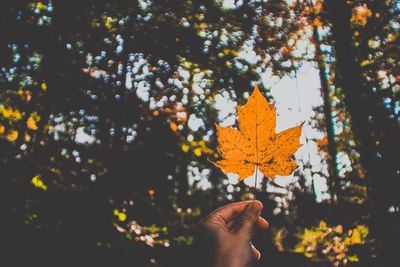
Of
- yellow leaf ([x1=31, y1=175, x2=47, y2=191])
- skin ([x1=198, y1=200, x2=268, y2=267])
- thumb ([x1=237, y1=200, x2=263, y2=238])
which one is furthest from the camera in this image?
yellow leaf ([x1=31, y1=175, x2=47, y2=191])

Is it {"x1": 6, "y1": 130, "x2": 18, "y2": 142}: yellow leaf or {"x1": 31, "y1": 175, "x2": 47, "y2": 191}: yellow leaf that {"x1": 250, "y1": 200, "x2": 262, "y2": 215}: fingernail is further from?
{"x1": 6, "y1": 130, "x2": 18, "y2": 142}: yellow leaf

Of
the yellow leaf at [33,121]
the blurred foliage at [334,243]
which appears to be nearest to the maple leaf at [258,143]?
the yellow leaf at [33,121]

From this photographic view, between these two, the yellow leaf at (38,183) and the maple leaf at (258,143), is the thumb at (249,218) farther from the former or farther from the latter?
the yellow leaf at (38,183)

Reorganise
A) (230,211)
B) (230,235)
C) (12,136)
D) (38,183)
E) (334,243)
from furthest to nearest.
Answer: (334,243) < (12,136) < (38,183) < (230,211) < (230,235)

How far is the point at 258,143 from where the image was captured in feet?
5.04

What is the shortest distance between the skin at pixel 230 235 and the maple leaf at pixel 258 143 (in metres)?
0.19

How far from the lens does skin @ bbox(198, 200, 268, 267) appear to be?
4.56 ft

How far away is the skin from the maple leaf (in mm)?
192

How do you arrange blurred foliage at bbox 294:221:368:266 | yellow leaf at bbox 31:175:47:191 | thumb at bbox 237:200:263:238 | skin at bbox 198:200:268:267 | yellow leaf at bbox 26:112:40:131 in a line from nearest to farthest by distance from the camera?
skin at bbox 198:200:268:267, thumb at bbox 237:200:263:238, yellow leaf at bbox 31:175:47:191, yellow leaf at bbox 26:112:40:131, blurred foliage at bbox 294:221:368:266

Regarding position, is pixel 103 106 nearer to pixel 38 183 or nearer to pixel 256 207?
pixel 38 183

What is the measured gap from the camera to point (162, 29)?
3539 millimetres

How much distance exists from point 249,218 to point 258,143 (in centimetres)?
40

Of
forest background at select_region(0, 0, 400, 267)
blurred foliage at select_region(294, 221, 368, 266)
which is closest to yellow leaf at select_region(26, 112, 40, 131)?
forest background at select_region(0, 0, 400, 267)

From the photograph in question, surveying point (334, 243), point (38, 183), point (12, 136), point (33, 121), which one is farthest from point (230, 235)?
point (334, 243)
